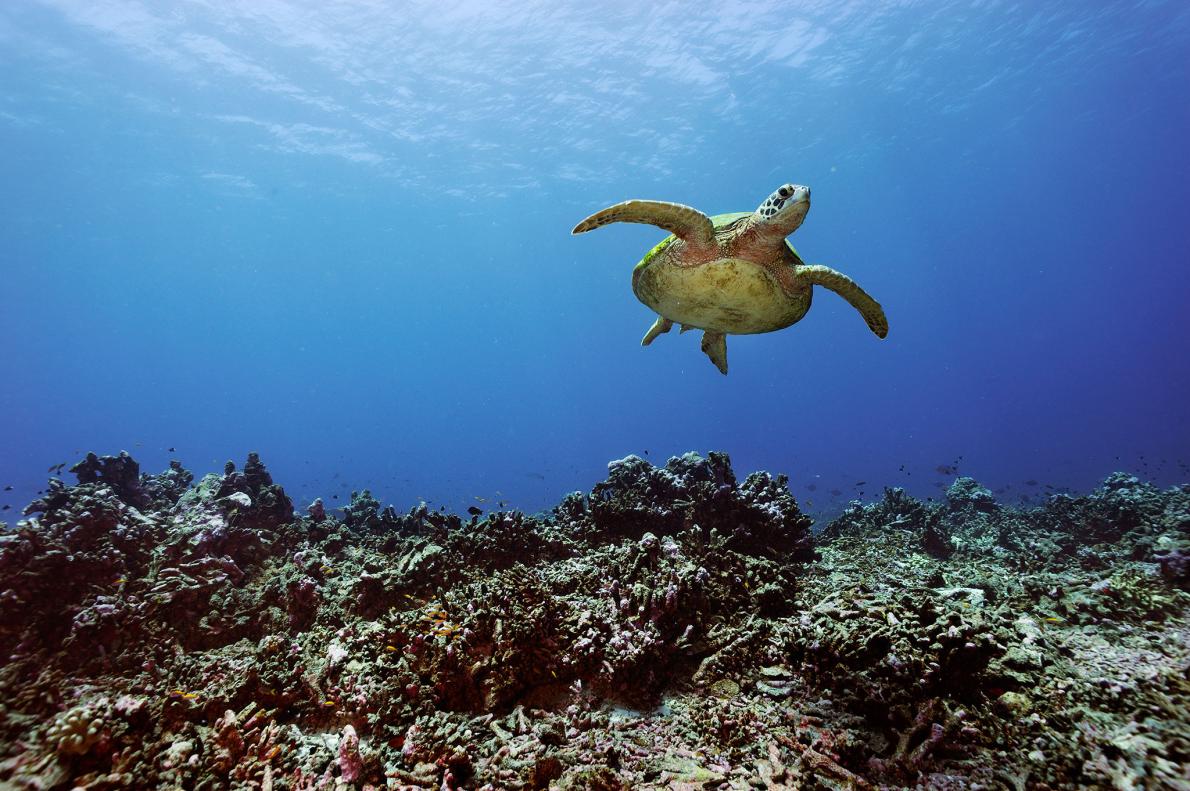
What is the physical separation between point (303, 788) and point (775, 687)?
3316 millimetres

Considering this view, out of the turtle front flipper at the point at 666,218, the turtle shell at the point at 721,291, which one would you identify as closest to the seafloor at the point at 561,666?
the turtle shell at the point at 721,291

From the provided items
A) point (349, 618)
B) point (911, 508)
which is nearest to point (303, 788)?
Result: point (349, 618)

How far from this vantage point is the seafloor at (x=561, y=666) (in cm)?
283

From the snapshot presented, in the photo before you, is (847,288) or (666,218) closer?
(666,218)

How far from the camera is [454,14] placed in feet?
87.0

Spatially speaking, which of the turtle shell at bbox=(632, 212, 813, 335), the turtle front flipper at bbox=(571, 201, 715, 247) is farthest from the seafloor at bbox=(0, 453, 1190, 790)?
the turtle front flipper at bbox=(571, 201, 715, 247)

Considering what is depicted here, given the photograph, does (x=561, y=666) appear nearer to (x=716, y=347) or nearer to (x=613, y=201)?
(x=716, y=347)

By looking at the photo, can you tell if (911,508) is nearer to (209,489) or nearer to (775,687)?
(775,687)

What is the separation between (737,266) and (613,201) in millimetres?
55191

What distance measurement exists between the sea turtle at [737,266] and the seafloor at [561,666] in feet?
10.8

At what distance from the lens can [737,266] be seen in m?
6.48

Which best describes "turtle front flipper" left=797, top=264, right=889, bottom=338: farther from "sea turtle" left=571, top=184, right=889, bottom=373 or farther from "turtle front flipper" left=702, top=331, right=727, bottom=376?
"turtle front flipper" left=702, top=331, right=727, bottom=376

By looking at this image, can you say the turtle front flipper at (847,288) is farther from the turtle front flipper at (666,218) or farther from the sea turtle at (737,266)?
the turtle front flipper at (666,218)

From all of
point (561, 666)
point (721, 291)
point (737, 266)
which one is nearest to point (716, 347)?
point (721, 291)
